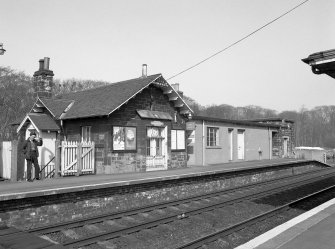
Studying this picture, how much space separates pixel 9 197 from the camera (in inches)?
340

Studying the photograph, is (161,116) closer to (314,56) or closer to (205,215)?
(205,215)

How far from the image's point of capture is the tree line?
117 ft

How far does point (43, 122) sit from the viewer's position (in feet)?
56.6

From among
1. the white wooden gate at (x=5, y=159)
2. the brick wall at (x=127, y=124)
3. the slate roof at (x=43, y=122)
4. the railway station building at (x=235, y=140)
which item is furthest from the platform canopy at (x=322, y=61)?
the slate roof at (x=43, y=122)

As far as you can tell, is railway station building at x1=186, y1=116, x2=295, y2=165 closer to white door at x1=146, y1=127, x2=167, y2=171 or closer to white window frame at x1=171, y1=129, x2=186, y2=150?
white window frame at x1=171, y1=129, x2=186, y2=150

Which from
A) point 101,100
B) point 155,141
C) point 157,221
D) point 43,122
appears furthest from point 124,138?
point 157,221

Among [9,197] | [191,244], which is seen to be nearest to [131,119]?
[9,197]

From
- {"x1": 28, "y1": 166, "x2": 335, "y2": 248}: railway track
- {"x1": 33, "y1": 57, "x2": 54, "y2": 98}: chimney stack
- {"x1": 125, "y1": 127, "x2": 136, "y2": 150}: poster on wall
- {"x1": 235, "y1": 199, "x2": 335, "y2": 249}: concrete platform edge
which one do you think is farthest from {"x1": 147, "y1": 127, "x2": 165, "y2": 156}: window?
{"x1": 235, "y1": 199, "x2": 335, "y2": 249}: concrete platform edge

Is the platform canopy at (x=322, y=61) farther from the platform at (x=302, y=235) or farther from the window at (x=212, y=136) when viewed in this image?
the window at (x=212, y=136)

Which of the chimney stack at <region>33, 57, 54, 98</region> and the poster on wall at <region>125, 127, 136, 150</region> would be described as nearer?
the poster on wall at <region>125, 127, 136, 150</region>

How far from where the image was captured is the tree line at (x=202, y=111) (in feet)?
117

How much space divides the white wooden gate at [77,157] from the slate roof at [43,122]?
2733 millimetres

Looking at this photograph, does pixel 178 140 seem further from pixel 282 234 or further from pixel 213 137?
pixel 282 234

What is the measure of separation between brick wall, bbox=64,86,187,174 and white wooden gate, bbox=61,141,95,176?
0.47m
